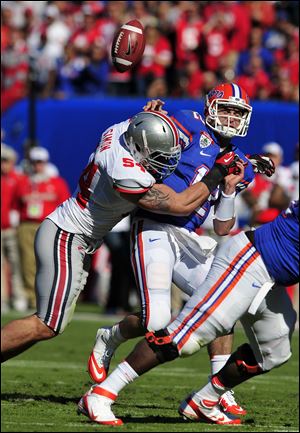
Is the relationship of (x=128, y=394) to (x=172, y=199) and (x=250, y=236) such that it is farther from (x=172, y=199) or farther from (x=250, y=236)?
(x=250, y=236)

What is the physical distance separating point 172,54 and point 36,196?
3585 mm

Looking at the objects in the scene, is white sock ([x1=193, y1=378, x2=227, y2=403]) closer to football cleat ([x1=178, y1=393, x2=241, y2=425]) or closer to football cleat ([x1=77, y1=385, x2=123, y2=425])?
football cleat ([x1=178, y1=393, x2=241, y2=425])

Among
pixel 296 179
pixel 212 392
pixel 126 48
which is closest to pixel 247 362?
pixel 212 392

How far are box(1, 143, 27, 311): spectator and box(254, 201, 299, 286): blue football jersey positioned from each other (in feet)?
25.6

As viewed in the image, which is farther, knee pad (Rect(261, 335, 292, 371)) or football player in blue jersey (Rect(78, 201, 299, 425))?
knee pad (Rect(261, 335, 292, 371))

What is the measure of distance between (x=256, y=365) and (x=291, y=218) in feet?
2.68

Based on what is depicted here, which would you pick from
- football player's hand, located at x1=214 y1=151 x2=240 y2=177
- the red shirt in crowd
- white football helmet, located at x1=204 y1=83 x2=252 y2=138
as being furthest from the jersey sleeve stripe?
the red shirt in crowd

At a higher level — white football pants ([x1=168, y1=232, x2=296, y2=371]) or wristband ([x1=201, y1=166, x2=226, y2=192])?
wristband ([x1=201, y1=166, x2=226, y2=192])

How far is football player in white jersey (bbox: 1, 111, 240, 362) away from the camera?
602 cm

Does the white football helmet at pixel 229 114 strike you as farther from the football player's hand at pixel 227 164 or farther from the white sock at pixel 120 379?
the white sock at pixel 120 379

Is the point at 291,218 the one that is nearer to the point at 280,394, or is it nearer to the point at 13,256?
the point at 280,394

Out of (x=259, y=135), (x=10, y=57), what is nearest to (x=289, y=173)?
(x=259, y=135)

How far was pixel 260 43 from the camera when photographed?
1561cm

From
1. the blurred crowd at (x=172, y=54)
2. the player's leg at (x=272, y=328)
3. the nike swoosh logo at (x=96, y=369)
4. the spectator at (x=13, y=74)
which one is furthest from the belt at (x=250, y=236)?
the spectator at (x=13, y=74)
